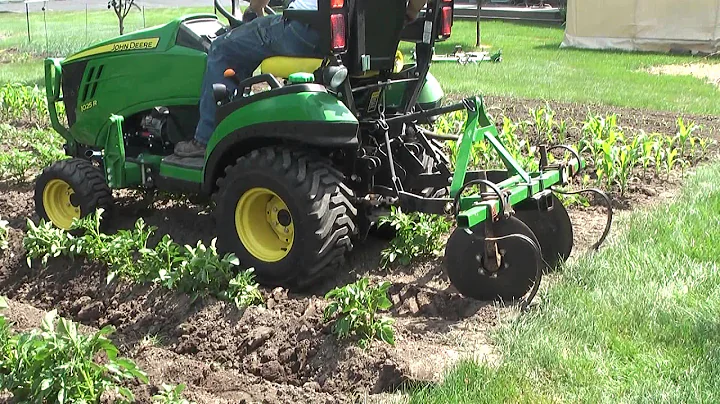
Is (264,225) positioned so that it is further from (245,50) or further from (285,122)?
(245,50)

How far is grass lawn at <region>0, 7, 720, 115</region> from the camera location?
35.0ft

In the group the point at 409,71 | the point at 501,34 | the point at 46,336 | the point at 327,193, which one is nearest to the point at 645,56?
the point at 501,34

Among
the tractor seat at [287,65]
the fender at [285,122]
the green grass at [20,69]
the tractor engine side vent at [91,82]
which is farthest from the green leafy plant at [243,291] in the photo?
the green grass at [20,69]

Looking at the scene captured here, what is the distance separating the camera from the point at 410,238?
4805mm

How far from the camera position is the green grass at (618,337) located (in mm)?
3199

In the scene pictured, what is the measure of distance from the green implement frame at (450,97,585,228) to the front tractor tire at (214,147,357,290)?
63 cm

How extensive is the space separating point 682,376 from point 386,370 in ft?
3.90

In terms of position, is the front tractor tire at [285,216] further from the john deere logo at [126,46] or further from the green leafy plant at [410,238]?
the john deere logo at [126,46]

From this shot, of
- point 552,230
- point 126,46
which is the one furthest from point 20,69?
point 552,230

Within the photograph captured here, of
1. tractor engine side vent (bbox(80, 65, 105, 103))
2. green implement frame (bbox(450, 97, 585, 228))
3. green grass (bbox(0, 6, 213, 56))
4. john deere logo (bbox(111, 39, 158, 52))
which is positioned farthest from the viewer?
green grass (bbox(0, 6, 213, 56))

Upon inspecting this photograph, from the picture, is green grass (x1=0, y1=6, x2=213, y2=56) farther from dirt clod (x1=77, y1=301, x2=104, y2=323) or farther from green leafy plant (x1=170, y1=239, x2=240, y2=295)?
green leafy plant (x1=170, y1=239, x2=240, y2=295)

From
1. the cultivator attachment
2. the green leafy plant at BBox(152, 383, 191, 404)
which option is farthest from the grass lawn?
the green leafy plant at BBox(152, 383, 191, 404)

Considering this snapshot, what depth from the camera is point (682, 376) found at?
10.7 ft

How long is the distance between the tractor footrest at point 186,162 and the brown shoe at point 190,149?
25 mm
